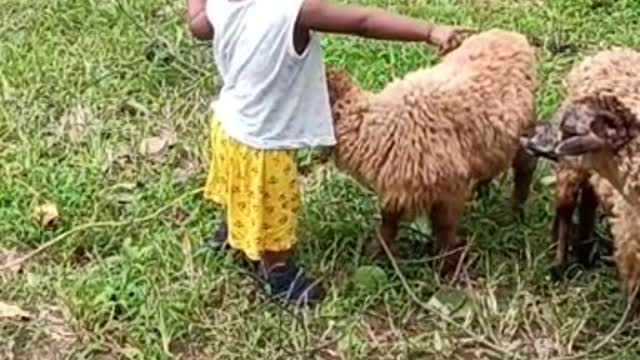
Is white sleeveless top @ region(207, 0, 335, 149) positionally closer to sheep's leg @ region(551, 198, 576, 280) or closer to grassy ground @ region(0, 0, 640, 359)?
grassy ground @ region(0, 0, 640, 359)

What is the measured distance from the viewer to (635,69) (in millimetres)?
4148

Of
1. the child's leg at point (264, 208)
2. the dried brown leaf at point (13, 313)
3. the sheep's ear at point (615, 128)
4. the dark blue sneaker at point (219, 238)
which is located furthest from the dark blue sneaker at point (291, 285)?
the sheep's ear at point (615, 128)

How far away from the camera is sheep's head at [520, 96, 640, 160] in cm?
382

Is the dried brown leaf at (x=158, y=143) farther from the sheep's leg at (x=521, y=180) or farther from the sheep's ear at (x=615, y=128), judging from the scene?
the sheep's ear at (x=615, y=128)

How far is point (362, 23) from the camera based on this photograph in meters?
4.16

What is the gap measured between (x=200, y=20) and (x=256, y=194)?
515 mm

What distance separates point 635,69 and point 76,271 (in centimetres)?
174

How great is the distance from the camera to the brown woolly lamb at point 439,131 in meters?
4.33

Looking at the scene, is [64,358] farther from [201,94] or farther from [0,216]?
[201,94]

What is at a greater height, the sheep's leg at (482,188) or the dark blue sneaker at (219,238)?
the sheep's leg at (482,188)

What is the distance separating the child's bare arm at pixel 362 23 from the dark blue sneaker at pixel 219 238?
823 mm

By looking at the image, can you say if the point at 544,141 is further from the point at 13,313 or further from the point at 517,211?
the point at 13,313

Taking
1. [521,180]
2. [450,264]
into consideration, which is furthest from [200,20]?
[521,180]

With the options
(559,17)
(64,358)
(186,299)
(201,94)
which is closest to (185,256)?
(186,299)
